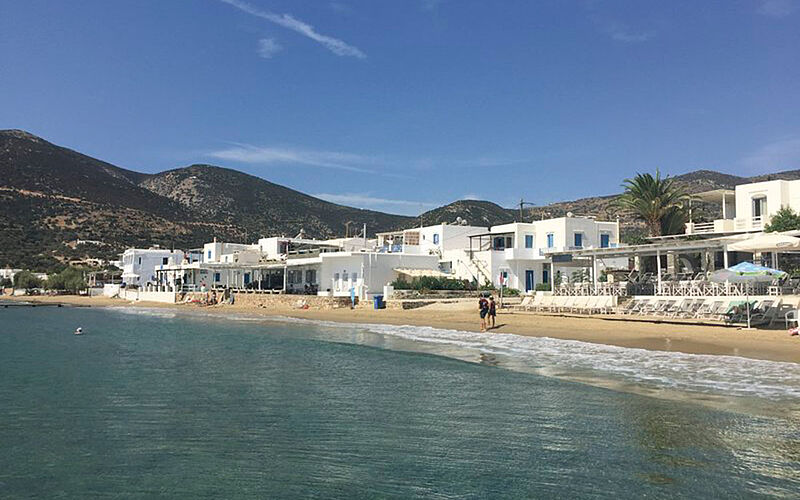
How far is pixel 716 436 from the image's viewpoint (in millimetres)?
8938

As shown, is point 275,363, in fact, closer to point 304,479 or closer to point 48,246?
point 304,479

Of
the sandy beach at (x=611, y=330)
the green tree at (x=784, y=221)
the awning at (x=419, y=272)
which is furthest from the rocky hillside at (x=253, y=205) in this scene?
the green tree at (x=784, y=221)

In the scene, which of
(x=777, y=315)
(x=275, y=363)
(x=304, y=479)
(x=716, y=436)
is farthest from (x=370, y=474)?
(x=777, y=315)

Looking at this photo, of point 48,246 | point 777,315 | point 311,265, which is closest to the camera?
point 777,315

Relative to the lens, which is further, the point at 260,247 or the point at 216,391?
the point at 260,247

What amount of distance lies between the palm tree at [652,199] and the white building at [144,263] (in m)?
48.7

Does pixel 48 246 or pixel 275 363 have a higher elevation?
pixel 48 246

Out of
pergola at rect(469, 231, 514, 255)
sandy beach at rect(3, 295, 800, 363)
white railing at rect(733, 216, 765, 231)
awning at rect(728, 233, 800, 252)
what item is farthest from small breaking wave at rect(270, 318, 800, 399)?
white railing at rect(733, 216, 765, 231)

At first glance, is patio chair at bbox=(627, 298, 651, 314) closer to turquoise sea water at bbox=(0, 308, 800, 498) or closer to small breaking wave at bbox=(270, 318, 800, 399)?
small breaking wave at bbox=(270, 318, 800, 399)

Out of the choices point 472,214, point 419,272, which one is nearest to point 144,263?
point 419,272

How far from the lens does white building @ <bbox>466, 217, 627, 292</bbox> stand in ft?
134

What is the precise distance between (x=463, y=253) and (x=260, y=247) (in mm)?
23111

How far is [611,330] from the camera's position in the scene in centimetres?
2219

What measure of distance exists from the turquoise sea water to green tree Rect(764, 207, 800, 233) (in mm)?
19044
